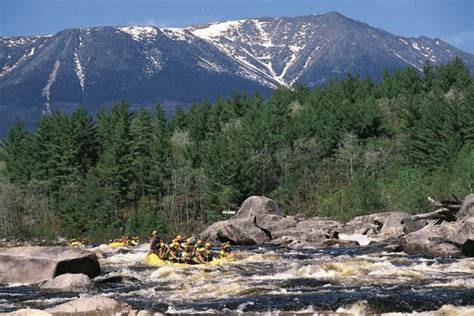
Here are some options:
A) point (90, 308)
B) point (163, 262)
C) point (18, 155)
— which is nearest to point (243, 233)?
point (163, 262)

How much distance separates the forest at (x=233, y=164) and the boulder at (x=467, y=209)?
22.9 meters

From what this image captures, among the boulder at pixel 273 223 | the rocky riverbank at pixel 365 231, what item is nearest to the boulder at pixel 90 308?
the rocky riverbank at pixel 365 231

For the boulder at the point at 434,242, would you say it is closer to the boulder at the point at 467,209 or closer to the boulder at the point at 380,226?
the boulder at the point at 467,209

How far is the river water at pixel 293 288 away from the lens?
20562 millimetres

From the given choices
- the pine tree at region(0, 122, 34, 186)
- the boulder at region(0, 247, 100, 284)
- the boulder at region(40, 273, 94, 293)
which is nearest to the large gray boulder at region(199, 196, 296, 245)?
the boulder at region(0, 247, 100, 284)

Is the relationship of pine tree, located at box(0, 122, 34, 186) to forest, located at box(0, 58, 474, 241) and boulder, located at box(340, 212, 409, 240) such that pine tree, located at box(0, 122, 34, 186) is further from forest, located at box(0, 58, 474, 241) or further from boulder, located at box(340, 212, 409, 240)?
boulder, located at box(340, 212, 409, 240)

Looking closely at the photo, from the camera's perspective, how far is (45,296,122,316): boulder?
17.6 meters

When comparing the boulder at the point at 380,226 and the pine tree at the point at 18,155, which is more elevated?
the pine tree at the point at 18,155

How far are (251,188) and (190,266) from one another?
46.8 meters

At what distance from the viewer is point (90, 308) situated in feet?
58.4

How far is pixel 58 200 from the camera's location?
93312 mm

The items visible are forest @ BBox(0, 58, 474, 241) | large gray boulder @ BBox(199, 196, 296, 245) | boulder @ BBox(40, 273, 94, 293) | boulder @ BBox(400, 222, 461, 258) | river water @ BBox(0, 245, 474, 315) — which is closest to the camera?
river water @ BBox(0, 245, 474, 315)

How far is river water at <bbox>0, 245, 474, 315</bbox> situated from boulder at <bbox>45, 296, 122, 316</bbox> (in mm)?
3124

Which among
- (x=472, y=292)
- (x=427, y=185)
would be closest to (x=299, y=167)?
(x=427, y=185)
